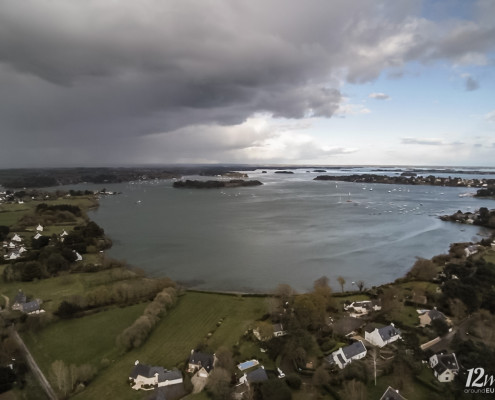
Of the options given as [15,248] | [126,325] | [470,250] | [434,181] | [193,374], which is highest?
[434,181]

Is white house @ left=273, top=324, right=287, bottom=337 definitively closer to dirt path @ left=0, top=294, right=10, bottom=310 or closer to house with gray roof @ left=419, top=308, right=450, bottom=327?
house with gray roof @ left=419, top=308, right=450, bottom=327

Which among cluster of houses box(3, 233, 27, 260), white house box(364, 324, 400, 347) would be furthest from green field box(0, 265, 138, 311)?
white house box(364, 324, 400, 347)

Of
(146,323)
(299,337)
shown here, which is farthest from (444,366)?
(146,323)

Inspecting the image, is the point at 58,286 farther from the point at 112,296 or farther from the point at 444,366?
the point at 444,366

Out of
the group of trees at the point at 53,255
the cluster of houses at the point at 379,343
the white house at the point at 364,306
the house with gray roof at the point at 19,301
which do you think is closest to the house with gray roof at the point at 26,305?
the house with gray roof at the point at 19,301

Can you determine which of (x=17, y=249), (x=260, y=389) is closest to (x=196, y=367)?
(x=260, y=389)

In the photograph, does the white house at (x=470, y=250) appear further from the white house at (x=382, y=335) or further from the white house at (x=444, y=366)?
the white house at (x=444, y=366)
